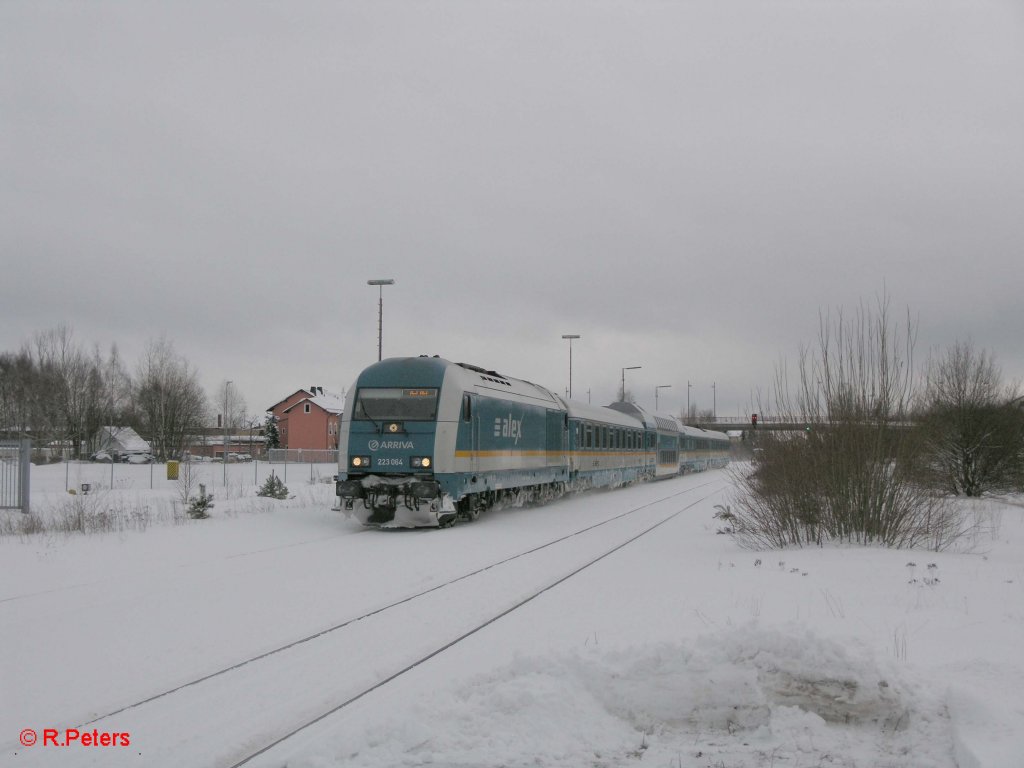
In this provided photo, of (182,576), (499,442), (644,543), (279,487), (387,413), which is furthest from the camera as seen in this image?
(279,487)

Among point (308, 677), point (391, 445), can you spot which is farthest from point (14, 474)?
point (308, 677)

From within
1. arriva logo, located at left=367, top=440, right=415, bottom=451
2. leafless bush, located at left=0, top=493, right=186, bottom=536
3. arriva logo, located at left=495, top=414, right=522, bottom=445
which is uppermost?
arriva logo, located at left=495, top=414, right=522, bottom=445

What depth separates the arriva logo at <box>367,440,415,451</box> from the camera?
16406mm

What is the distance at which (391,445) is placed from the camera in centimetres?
1650

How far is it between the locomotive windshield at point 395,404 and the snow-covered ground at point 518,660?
4857 mm

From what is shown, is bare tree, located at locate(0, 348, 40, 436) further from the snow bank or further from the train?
the snow bank

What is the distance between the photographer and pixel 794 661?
5691 millimetres

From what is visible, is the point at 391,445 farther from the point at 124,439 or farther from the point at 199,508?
the point at 124,439

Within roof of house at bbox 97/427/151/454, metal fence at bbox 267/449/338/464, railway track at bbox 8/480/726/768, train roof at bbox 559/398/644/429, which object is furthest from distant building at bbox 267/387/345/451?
railway track at bbox 8/480/726/768

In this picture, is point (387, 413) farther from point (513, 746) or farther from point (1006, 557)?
point (513, 746)

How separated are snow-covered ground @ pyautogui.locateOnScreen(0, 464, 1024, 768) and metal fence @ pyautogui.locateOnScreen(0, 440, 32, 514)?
218 inches

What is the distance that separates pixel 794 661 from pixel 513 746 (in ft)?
6.88

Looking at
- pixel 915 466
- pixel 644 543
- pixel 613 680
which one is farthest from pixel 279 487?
pixel 613 680

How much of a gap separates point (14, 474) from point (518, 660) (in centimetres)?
1542
